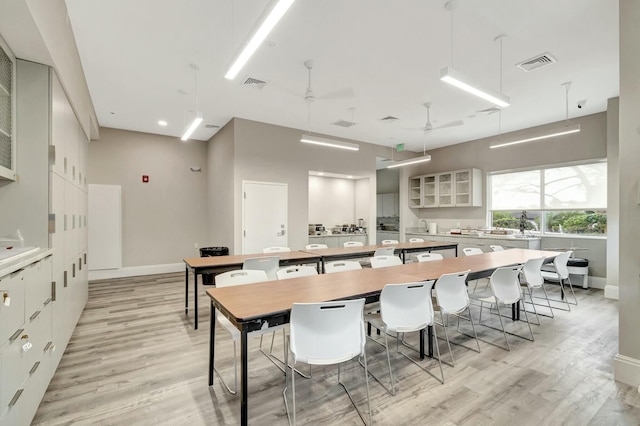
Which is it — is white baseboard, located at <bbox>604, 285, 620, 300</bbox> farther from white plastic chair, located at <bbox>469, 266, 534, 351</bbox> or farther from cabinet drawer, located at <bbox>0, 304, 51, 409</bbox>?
cabinet drawer, located at <bbox>0, 304, 51, 409</bbox>

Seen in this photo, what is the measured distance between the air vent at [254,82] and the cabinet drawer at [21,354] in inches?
131

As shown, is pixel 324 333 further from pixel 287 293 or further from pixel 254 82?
pixel 254 82

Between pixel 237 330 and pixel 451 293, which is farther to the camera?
pixel 451 293

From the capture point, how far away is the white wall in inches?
316

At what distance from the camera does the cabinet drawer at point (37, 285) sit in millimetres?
1855

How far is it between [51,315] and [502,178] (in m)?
8.26

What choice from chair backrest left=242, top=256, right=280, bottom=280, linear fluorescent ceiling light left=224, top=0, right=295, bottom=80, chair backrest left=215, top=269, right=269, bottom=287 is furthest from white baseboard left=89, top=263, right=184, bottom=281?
linear fluorescent ceiling light left=224, top=0, right=295, bottom=80

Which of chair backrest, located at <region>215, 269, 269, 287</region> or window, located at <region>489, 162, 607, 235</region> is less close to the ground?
window, located at <region>489, 162, 607, 235</region>

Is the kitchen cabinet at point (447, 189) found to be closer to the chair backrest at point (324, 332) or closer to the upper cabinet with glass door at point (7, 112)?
the chair backrest at point (324, 332)

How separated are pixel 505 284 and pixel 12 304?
403cm

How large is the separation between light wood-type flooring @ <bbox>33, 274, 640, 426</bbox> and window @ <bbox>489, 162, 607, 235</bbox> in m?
3.03

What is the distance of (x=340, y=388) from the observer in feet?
7.72

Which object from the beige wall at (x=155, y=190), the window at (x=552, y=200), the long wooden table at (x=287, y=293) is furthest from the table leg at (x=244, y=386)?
the window at (x=552, y=200)

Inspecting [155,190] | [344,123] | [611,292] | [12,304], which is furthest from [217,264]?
[611,292]
